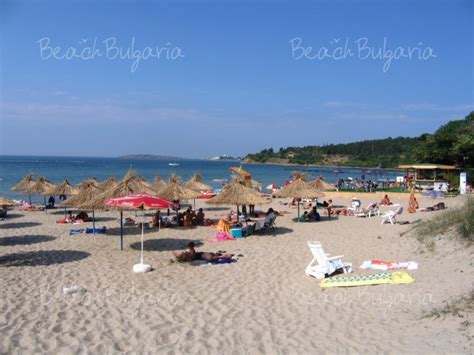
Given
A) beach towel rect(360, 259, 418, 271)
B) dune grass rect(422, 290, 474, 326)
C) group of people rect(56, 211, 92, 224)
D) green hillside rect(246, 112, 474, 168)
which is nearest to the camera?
dune grass rect(422, 290, 474, 326)

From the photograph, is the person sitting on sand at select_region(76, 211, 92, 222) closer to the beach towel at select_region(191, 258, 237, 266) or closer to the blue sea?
the beach towel at select_region(191, 258, 237, 266)

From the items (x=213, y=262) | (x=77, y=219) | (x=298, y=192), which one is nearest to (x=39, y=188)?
(x=77, y=219)

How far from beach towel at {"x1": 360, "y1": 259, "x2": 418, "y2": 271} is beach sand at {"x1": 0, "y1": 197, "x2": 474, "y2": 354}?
0.22 metres

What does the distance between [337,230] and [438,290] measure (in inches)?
313

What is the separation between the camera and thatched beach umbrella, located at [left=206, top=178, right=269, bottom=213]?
14727 mm

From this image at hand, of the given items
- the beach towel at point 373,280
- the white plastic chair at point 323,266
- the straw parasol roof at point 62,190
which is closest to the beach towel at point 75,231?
the straw parasol roof at point 62,190

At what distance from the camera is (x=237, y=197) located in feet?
48.8

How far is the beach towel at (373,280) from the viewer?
7934mm

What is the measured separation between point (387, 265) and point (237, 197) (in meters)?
6.62

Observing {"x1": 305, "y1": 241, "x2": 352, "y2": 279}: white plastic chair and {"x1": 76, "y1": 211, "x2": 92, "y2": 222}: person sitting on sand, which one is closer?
{"x1": 305, "y1": 241, "x2": 352, "y2": 279}: white plastic chair

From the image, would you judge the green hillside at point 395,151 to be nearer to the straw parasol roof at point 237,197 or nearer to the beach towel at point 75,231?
the straw parasol roof at point 237,197

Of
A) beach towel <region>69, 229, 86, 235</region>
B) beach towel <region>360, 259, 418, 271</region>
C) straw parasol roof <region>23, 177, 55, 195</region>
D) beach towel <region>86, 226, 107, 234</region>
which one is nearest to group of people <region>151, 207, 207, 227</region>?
beach towel <region>86, 226, 107, 234</region>

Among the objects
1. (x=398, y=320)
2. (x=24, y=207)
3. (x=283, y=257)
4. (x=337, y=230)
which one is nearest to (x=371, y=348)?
(x=398, y=320)

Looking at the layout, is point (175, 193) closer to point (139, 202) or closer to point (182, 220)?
point (182, 220)
